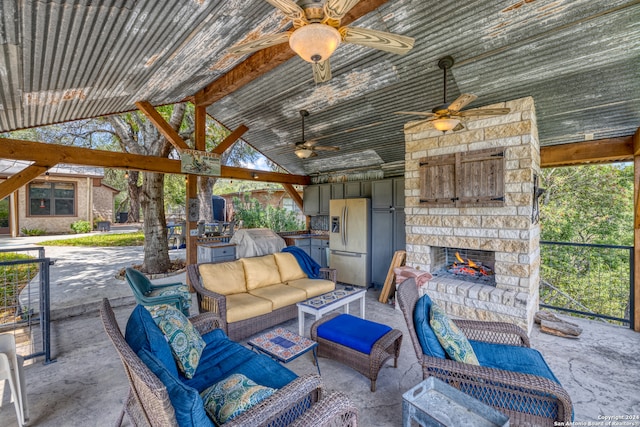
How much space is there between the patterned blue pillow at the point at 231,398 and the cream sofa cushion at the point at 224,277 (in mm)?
2116

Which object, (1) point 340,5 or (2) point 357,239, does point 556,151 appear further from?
(1) point 340,5

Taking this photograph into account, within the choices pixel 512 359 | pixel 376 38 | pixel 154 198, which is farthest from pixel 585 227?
pixel 154 198

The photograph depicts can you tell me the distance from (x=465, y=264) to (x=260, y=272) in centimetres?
318

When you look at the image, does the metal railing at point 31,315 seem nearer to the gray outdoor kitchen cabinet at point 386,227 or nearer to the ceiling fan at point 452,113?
the ceiling fan at point 452,113

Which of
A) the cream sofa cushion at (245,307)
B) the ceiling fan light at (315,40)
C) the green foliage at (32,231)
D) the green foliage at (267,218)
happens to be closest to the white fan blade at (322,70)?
the ceiling fan light at (315,40)

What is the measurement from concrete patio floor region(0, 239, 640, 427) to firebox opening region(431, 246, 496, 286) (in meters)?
0.90

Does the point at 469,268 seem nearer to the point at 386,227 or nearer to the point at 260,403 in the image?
the point at 386,227

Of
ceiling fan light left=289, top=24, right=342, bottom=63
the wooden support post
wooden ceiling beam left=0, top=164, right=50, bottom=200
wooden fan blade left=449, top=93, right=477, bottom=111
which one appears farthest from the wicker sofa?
the wooden support post

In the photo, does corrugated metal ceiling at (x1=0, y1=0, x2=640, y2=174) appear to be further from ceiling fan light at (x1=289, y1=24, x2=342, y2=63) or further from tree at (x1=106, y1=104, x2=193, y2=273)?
tree at (x1=106, y1=104, x2=193, y2=273)

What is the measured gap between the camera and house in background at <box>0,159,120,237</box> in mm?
12156

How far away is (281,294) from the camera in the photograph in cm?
379

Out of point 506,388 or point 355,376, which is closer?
point 506,388

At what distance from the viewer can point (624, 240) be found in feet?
26.3

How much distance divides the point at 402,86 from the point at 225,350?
12.9 feet
